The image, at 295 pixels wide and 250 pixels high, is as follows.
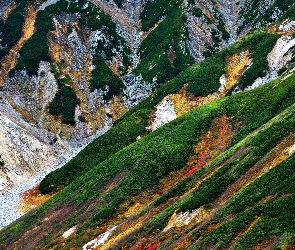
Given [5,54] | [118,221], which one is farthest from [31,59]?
[118,221]

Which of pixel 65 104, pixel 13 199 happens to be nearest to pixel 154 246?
pixel 13 199

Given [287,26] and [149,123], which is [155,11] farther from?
[149,123]

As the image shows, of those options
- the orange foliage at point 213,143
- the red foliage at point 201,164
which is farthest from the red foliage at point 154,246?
the red foliage at point 201,164

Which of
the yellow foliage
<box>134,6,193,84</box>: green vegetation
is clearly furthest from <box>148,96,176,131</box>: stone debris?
the yellow foliage

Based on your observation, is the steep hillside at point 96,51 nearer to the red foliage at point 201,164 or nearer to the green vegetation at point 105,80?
the green vegetation at point 105,80

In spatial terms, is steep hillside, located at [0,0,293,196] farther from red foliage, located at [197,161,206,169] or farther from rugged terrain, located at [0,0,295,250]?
red foliage, located at [197,161,206,169]
